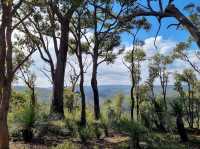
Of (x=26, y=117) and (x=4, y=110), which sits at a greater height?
(x=4, y=110)

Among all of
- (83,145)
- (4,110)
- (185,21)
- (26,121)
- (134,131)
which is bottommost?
(83,145)

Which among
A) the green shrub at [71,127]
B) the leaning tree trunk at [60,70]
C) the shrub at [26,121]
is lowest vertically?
the green shrub at [71,127]

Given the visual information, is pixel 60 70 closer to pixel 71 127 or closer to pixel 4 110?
pixel 71 127

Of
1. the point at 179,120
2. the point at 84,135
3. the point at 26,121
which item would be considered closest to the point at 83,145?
the point at 84,135

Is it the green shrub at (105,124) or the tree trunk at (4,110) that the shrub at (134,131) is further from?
the tree trunk at (4,110)

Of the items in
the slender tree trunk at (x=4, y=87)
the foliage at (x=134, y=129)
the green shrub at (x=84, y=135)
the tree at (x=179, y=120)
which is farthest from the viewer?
the tree at (x=179, y=120)

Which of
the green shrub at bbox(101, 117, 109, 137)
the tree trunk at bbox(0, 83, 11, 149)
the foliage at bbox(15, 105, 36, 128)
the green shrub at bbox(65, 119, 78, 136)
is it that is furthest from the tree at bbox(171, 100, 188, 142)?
the tree trunk at bbox(0, 83, 11, 149)

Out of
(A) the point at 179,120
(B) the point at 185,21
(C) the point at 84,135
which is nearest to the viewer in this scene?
(B) the point at 185,21

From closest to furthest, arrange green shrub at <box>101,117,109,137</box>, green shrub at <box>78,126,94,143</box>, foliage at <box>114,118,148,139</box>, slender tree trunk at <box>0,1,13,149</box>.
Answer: slender tree trunk at <box>0,1,13,149</box>
foliage at <box>114,118,148,139</box>
green shrub at <box>78,126,94,143</box>
green shrub at <box>101,117,109,137</box>

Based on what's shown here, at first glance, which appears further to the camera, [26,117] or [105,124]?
[105,124]

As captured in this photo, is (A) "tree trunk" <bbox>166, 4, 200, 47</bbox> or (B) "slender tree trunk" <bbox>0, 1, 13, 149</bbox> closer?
(B) "slender tree trunk" <bbox>0, 1, 13, 149</bbox>

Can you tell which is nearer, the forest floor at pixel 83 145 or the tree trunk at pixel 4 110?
the tree trunk at pixel 4 110

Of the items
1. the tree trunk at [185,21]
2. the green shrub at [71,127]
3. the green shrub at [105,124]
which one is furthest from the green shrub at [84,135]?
the tree trunk at [185,21]

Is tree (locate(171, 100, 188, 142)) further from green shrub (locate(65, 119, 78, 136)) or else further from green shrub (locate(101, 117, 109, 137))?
green shrub (locate(65, 119, 78, 136))
